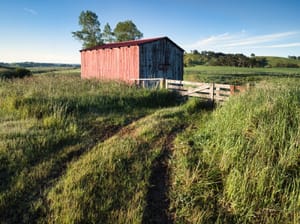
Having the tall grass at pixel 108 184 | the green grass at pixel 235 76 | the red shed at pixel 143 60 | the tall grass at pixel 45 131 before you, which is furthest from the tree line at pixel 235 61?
the tall grass at pixel 108 184

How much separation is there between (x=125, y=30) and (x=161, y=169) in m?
34.0

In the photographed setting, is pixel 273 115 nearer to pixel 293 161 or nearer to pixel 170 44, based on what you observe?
pixel 293 161

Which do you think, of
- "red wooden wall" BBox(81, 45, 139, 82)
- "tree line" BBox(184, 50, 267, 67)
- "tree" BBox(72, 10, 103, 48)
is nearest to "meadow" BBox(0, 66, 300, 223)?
"red wooden wall" BBox(81, 45, 139, 82)

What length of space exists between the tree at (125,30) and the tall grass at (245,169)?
33.0 meters

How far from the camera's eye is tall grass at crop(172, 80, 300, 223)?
2805 millimetres

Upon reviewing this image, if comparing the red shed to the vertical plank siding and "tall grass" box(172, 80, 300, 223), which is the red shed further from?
"tall grass" box(172, 80, 300, 223)

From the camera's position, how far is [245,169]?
332 centimetres

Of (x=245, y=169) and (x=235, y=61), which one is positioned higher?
(x=235, y=61)

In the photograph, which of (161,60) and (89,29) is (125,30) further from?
(161,60)

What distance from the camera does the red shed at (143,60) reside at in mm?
13672

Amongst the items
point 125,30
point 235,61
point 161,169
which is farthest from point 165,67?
point 235,61

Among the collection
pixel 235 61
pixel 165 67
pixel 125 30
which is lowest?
pixel 165 67

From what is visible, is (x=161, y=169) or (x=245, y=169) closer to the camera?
(x=245, y=169)

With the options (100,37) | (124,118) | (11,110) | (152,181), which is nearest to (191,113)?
(124,118)
